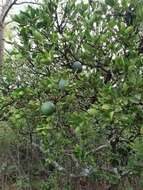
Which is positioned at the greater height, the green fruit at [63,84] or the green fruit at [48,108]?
the green fruit at [63,84]

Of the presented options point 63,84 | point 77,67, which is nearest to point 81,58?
point 77,67

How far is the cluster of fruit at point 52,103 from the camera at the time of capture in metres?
2.32

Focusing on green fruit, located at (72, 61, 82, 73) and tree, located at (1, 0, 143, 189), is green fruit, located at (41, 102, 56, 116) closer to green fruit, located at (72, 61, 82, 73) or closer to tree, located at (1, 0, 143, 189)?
tree, located at (1, 0, 143, 189)

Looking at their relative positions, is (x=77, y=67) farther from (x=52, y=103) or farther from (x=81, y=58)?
(x=52, y=103)

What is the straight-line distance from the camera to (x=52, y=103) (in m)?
2.42

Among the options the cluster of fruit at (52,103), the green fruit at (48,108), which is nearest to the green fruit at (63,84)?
the cluster of fruit at (52,103)

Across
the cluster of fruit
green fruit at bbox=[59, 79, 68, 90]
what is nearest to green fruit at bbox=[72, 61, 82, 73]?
the cluster of fruit

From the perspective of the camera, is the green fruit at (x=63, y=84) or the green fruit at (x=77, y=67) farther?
the green fruit at (x=77, y=67)

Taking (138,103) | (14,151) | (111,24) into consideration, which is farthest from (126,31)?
(14,151)

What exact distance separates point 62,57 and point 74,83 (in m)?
0.24

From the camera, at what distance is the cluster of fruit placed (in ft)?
7.61

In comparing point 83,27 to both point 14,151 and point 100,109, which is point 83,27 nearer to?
point 100,109

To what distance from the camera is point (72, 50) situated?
8.27ft

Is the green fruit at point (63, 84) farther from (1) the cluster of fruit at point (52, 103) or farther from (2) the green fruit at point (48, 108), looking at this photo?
(2) the green fruit at point (48, 108)
